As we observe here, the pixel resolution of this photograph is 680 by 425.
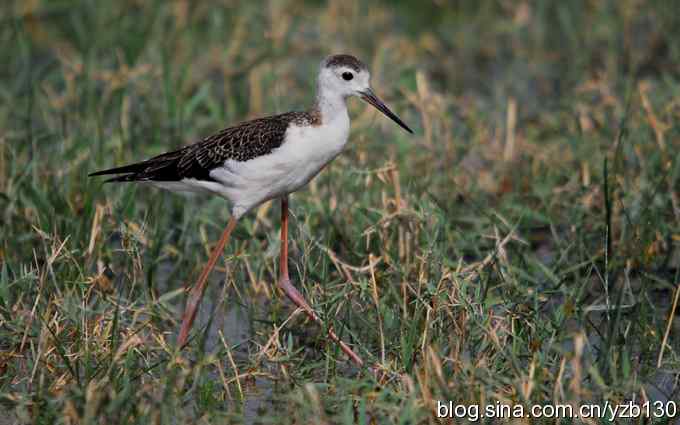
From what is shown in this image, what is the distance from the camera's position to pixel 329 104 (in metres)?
5.01

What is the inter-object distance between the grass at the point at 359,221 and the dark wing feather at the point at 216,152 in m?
0.27

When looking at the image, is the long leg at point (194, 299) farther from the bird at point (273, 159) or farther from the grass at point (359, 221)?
the grass at point (359, 221)

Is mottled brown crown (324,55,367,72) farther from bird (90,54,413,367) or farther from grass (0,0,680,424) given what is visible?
grass (0,0,680,424)

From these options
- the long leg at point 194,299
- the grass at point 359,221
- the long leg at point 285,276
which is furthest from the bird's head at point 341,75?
the long leg at point 194,299

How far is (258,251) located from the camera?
5.68 metres

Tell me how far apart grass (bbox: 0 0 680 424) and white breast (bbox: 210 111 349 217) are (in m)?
0.23

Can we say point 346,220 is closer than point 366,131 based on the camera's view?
Yes

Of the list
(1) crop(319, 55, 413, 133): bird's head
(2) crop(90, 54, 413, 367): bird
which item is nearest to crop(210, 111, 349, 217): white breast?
(2) crop(90, 54, 413, 367): bird

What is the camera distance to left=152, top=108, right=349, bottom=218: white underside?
16.1ft

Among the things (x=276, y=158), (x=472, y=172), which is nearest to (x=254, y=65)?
(x=472, y=172)

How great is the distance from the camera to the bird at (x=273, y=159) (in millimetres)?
4918

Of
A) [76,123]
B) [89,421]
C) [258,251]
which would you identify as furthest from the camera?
[76,123]

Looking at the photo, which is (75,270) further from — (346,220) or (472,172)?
(472,172)

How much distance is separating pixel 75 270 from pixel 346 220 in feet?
4.61
